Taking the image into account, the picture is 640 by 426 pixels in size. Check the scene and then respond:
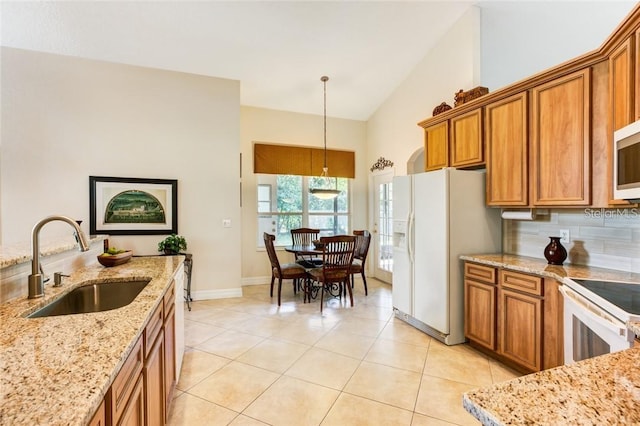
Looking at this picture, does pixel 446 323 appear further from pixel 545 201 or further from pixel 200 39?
pixel 200 39

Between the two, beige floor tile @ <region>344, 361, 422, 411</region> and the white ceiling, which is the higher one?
the white ceiling

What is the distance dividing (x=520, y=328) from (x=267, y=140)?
4529 millimetres

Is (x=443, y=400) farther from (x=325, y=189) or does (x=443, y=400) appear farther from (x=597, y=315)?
(x=325, y=189)

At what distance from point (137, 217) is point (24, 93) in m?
1.96

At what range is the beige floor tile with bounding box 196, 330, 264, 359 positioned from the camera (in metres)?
2.79

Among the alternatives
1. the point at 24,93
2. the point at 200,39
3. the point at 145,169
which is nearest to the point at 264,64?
the point at 200,39

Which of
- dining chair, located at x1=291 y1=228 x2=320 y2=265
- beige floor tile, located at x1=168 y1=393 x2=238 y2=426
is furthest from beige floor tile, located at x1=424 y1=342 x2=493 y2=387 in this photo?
dining chair, located at x1=291 y1=228 x2=320 y2=265

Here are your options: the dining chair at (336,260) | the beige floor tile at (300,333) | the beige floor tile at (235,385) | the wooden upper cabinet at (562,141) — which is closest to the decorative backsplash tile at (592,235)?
the wooden upper cabinet at (562,141)

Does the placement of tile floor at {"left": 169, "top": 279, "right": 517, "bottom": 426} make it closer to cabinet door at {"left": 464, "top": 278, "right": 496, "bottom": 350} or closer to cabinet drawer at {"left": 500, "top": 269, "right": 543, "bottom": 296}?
cabinet door at {"left": 464, "top": 278, "right": 496, "bottom": 350}

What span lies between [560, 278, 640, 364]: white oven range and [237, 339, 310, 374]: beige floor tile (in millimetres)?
2033

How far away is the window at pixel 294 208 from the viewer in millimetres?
5465

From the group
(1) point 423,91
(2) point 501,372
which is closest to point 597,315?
(2) point 501,372

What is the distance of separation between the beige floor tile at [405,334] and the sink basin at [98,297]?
7.85 feet

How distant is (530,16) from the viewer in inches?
122
